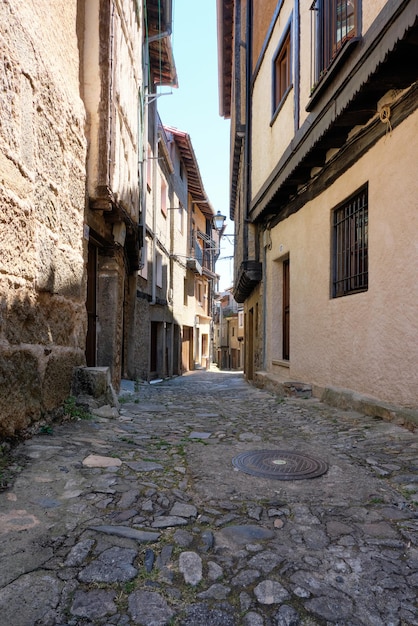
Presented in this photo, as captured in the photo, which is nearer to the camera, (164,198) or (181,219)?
(164,198)

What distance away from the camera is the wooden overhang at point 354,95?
3.20 meters

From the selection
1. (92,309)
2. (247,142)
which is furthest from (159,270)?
(92,309)

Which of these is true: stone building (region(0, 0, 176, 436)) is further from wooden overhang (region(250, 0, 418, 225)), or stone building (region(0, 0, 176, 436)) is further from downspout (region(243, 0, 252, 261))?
downspout (region(243, 0, 252, 261))

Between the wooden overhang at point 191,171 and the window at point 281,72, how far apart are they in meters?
7.51

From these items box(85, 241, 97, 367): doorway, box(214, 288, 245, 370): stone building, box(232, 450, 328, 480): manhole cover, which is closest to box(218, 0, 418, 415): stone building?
box(232, 450, 328, 480): manhole cover

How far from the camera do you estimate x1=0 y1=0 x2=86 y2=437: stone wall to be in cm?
265

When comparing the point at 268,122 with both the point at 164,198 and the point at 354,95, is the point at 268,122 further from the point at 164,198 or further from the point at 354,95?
the point at 164,198

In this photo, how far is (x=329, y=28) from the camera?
499cm

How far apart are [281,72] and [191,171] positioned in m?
10.4

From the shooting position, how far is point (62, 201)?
3.62 m

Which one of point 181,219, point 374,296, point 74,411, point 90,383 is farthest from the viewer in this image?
point 181,219

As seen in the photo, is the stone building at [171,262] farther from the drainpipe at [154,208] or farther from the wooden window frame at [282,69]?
the wooden window frame at [282,69]

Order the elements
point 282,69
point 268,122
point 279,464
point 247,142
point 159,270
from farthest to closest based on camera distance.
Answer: point 159,270 → point 247,142 → point 268,122 → point 282,69 → point 279,464

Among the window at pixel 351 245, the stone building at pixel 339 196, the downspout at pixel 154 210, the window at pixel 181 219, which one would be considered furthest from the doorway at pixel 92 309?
the window at pixel 181 219
